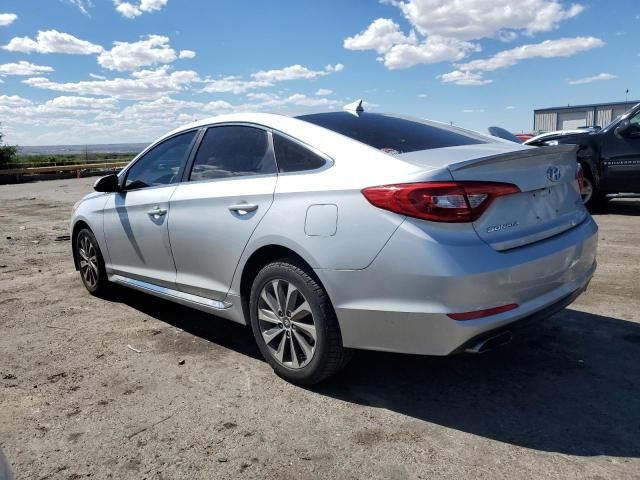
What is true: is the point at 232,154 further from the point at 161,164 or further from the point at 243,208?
the point at 161,164

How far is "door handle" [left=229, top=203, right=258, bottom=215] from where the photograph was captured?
336 cm

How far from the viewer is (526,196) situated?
2.92m

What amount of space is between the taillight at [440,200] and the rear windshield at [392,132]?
19.2 inches

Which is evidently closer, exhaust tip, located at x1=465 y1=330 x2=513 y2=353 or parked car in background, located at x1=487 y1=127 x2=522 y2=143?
exhaust tip, located at x1=465 y1=330 x2=513 y2=353

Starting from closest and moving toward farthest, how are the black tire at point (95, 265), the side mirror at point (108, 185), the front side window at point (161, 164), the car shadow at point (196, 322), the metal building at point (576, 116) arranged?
the car shadow at point (196, 322)
the front side window at point (161, 164)
the side mirror at point (108, 185)
the black tire at point (95, 265)
the metal building at point (576, 116)

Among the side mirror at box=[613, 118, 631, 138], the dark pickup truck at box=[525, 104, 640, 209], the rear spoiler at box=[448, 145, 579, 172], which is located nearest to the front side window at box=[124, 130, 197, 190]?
the rear spoiler at box=[448, 145, 579, 172]

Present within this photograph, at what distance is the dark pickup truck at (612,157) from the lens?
28.3 feet

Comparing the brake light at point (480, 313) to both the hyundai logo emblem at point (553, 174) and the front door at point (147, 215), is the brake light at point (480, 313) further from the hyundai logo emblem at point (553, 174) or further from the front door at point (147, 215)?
the front door at point (147, 215)

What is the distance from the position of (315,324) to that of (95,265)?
10.2 feet

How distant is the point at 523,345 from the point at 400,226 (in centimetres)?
168

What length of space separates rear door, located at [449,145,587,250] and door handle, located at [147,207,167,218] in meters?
2.30

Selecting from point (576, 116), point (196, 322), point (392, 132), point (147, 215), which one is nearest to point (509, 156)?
point (392, 132)

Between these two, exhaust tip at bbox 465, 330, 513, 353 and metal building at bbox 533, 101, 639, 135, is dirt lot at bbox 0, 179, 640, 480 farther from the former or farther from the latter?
metal building at bbox 533, 101, 639, 135

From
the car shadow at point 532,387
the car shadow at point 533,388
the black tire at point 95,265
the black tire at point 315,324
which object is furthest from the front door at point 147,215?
the car shadow at point 533,388
